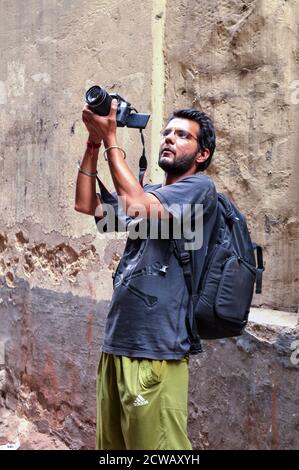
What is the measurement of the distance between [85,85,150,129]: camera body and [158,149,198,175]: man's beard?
14cm

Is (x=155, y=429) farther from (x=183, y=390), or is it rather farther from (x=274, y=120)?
(x=274, y=120)

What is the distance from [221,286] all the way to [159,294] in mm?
193

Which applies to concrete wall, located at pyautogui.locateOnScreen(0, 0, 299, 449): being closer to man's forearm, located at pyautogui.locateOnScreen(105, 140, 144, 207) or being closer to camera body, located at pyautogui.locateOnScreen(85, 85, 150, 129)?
camera body, located at pyautogui.locateOnScreen(85, 85, 150, 129)

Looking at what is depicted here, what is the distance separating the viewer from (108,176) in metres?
Answer: 3.63

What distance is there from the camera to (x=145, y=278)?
221 centimetres

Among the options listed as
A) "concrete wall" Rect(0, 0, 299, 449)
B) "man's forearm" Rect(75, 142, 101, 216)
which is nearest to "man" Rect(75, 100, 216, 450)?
"man's forearm" Rect(75, 142, 101, 216)

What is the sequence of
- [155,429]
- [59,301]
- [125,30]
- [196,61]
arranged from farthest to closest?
[59,301], [125,30], [196,61], [155,429]

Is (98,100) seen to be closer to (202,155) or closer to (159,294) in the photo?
(202,155)

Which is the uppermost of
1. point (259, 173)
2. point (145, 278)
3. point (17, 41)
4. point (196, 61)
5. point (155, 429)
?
point (17, 41)

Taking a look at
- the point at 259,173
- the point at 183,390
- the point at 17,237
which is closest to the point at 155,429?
the point at 183,390

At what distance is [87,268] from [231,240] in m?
1.62

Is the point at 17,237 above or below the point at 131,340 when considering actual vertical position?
above

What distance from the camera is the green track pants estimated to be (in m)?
2.14

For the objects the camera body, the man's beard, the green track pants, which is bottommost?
the green track pants
